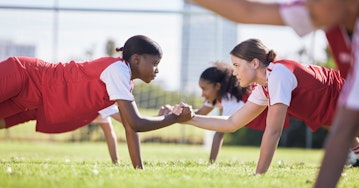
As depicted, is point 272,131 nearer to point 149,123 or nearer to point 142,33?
point 149,123

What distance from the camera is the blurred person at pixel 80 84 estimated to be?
5.68 metres

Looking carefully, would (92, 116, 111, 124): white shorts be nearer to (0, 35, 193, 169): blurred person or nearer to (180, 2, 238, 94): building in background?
(0, 35, 193, 169): blurred person

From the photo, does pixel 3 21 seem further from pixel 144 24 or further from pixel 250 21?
pixel 250 21

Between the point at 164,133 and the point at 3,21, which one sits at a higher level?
the point at 3,21

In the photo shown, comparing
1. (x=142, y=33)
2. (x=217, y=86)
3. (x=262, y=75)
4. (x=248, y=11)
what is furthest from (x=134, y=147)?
(x=142, y=33)

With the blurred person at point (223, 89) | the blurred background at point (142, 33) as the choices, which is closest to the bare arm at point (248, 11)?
the blurred person at point (223, 89)

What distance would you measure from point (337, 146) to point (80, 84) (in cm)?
311

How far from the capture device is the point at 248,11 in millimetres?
3893

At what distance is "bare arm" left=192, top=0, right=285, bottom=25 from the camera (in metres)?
3.87

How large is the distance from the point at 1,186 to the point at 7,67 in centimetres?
211

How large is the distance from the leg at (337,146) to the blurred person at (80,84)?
2.23 m

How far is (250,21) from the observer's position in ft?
12.8

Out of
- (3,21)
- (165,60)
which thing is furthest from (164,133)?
(3,21)

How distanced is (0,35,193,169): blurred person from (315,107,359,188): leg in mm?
2233
